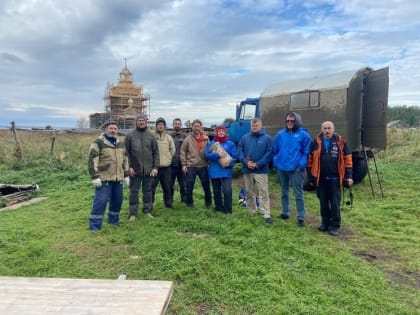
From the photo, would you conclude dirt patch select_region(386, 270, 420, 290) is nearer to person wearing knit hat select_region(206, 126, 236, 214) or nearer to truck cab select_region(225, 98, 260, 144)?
person wearing knit hat select_region(206, 126, 236, 214)

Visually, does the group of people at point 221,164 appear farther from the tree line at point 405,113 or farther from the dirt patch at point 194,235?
the tree line at point 405,113

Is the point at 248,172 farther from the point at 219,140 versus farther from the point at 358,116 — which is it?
the point at 358,116

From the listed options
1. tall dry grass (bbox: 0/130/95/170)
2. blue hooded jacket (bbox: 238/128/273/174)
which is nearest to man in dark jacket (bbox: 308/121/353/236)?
blue hooded jacket (bbox: 238/128/273/174)

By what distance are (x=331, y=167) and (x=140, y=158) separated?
2.92 metres

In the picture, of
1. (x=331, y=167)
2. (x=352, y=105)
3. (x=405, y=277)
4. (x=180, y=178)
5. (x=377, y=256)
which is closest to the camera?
(x=405, y=277)

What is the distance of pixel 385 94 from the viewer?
8594 millimetres

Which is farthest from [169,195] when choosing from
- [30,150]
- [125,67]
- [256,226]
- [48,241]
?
[125,67]

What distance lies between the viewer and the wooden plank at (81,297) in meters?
2.30

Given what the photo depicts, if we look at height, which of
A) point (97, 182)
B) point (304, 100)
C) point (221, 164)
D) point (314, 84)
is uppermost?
point (314, 84)

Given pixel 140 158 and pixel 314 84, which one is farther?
pixel 314 84

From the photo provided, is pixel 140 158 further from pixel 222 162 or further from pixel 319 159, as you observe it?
pixel 319 159

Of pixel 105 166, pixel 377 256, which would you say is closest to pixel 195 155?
pixel 105 166

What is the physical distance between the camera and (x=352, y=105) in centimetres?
880

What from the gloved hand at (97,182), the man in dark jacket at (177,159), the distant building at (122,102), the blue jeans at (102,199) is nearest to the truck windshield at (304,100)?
the man in dark jacket at (177,159)
